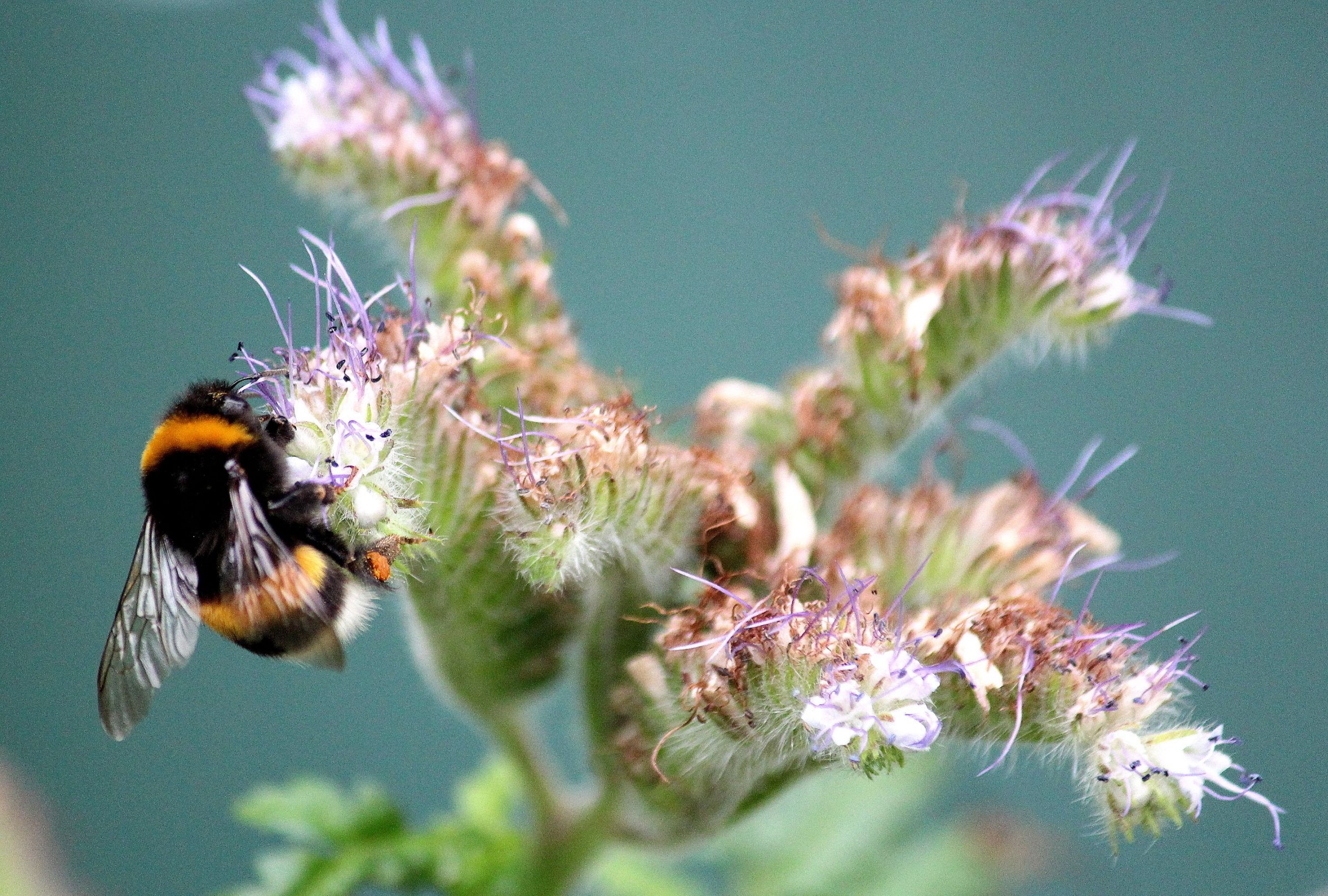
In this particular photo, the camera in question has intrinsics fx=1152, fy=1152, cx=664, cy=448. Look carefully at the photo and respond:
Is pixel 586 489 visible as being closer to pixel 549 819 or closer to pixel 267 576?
pixel 267 576

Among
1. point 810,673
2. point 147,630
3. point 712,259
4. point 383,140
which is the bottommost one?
point 147,630

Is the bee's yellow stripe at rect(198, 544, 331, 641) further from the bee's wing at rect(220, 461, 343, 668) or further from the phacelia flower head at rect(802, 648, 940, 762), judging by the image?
the phacelia flower head at rect(802, 648, 940, 762)

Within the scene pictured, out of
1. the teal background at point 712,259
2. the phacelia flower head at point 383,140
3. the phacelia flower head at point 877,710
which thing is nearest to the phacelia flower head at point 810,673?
the phacelia flower head at point 877,710

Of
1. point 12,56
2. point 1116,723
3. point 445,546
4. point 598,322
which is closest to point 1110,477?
point 598,322

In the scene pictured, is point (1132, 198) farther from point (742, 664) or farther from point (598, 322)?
point (742, 664)

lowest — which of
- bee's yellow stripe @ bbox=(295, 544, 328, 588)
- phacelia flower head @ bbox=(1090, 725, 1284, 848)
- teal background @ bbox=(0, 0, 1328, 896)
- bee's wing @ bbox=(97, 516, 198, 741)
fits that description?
bee's wing @ bbox=(97, 516, 198, 741)

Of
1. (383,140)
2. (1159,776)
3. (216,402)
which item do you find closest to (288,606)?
(216,402)

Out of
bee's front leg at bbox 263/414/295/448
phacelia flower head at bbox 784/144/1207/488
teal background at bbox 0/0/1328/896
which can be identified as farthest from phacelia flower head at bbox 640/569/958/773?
teal background at bbox 0/0/1328/896

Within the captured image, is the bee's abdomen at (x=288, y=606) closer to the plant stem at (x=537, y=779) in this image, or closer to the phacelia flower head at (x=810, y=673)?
the phacelia flower head at (x=810, y=673)
